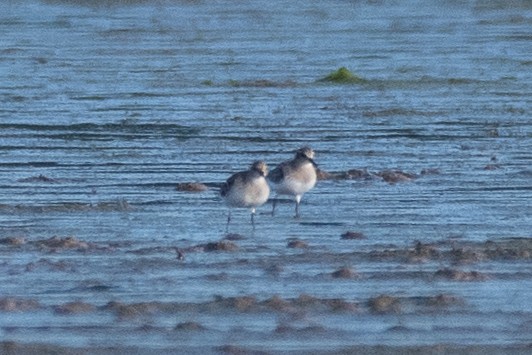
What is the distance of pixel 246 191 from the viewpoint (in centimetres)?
1466

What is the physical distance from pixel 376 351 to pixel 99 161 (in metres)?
10.0

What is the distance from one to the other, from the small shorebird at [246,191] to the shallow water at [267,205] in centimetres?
28

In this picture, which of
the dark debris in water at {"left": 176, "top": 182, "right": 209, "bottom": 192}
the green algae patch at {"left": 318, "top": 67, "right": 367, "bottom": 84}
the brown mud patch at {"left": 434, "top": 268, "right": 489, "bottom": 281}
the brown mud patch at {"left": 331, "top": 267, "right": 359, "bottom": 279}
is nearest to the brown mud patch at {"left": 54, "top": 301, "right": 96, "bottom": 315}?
the brown mud patch at {"left": 331, "top": 267, "right": 359, "bottom": 279}

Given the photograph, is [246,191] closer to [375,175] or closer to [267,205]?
[267,205]

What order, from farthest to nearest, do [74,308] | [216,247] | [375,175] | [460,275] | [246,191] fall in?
[375,175] < [246,191] < [216,247] < [460,275] < [74,308]

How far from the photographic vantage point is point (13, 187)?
55.8ft

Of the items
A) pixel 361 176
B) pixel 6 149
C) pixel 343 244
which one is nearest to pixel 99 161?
pixel 6 149

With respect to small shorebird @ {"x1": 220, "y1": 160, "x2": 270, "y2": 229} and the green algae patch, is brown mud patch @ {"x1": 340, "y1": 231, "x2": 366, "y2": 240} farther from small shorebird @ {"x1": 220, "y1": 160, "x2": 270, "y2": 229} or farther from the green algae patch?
the green algae patch

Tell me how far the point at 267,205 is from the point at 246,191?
1.99 m

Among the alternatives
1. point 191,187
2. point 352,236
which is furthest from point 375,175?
point 352,236

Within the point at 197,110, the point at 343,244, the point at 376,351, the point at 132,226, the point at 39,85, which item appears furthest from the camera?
the point at 39,85

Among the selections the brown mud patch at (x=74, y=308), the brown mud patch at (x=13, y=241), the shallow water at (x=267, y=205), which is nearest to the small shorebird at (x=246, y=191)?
the shallow water at (x=267, y=205)

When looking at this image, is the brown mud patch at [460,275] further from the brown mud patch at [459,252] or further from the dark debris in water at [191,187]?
the dark debris in water at [191,187]

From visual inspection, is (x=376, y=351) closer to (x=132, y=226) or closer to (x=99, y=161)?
(x=132, y=226)
